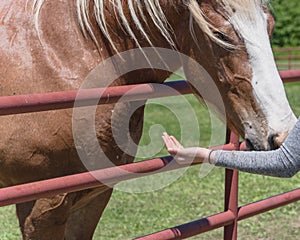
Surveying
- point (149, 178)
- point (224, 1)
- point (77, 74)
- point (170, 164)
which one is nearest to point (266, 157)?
point (170, 164)

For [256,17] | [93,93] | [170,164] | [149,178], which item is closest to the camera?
[93,93]

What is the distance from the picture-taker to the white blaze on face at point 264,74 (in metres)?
2.17

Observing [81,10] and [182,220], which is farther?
[182,220]

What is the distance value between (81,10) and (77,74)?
25 centimetres

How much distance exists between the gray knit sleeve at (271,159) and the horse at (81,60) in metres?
0.05

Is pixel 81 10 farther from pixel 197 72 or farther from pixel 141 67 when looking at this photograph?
pixel 197 72

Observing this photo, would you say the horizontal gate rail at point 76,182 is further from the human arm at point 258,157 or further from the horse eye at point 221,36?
the horse eye at point 221,36

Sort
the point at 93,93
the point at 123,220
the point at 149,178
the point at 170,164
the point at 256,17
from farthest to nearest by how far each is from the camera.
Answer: the point at 149,178, the point at 123,220, the point at 170,164, the point at 256,17, the point at 93,93

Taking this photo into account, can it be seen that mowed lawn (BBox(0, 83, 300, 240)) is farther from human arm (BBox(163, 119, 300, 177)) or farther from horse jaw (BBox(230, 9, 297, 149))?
horse jaw (BBox(230, 9, 297, 149))

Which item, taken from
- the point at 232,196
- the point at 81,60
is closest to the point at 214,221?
the point at 232,196

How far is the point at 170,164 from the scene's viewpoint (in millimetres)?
2396

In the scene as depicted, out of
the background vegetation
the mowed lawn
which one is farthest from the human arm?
the background vegetation

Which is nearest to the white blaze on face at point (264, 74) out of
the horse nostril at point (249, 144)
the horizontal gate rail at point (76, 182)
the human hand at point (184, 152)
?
the horse nostril at point (249, 144)

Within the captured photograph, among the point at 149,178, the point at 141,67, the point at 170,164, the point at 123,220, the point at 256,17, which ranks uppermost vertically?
the point at 256,17
